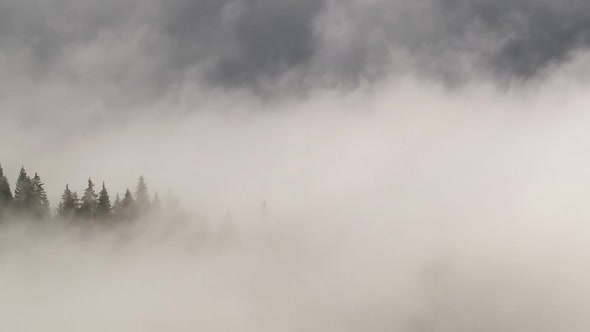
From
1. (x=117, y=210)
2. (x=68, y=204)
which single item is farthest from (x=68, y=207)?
(x=117, y=210)

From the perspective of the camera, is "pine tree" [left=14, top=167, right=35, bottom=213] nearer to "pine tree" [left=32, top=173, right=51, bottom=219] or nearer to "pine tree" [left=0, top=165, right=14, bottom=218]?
"pine tree" [left=32, top=173, right=51, bottom=219]

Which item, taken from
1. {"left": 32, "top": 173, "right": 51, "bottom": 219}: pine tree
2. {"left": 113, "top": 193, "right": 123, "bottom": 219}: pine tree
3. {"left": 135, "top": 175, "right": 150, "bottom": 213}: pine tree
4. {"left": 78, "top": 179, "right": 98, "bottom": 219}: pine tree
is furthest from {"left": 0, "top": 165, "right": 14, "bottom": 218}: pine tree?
{"left": 135, "top": 175, "right": 150, "bottom": 213}: pine tree

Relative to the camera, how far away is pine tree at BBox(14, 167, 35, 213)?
100688mm

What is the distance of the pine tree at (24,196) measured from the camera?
10069 cm

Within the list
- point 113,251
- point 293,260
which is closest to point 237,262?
point 293,260

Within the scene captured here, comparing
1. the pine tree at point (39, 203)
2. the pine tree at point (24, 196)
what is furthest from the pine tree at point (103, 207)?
the pine tree at point (24, 196)

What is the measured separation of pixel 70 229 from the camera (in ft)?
344

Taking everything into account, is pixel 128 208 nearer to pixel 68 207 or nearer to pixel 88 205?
pixel 88 205

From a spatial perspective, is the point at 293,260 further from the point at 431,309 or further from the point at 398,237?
the point at 398,237

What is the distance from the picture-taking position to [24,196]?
101 meters

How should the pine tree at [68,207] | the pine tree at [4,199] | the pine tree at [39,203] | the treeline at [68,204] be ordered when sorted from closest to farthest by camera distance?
the pine tree at [4,199] → the treeline at [68,204] → the pine tree at [39,203] → the pine tree at [68,207]

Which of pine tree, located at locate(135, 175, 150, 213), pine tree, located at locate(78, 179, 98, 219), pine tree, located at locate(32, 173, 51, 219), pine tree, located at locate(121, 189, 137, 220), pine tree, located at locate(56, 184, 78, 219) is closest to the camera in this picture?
pine tree, located at locate(32, 173, 51, 219)

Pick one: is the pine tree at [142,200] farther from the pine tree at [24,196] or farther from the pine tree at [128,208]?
the pine tree at [24,196]

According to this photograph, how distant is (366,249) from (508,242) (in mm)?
65144
